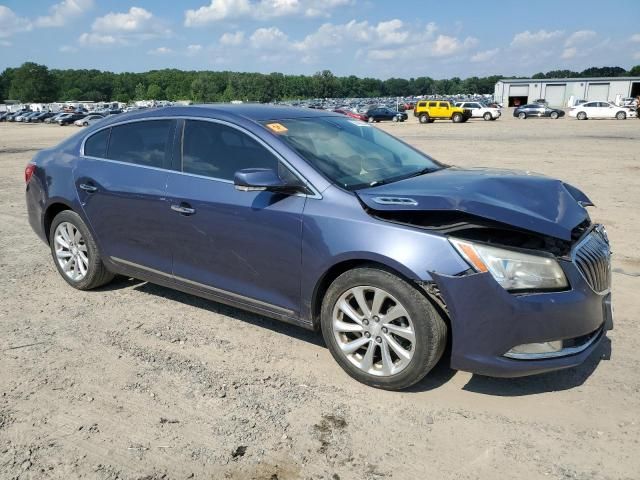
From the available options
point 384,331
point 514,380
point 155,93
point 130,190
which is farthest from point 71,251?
point 155,93

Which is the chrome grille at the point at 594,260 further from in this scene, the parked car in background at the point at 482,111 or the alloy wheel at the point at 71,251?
the parked car in background at the point at 482,111

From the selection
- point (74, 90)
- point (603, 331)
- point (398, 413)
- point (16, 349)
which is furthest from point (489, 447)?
point (74, 90)

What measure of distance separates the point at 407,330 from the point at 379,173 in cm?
125

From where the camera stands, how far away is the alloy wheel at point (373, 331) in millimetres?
3205

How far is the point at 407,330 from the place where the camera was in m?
3.16

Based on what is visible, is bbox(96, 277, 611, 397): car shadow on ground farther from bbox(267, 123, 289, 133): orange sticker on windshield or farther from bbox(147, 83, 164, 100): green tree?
bbox(147, 83, 164, 100): green tree

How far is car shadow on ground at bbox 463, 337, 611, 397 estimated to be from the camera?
3357 mm

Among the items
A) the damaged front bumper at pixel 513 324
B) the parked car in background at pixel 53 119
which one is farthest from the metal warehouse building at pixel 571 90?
the damaged front bumper at pixel 513 324

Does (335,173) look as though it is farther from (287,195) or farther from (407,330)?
(407,330)

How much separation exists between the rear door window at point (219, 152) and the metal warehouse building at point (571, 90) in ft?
323

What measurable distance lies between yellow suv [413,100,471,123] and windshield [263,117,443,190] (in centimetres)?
4336

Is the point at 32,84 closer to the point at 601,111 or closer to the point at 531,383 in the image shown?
the point at 601,111

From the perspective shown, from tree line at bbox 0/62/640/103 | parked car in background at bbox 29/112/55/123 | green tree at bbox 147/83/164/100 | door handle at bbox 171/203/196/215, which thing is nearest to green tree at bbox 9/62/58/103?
tree line at bbox 0/62/640/103

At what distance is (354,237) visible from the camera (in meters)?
3.23
